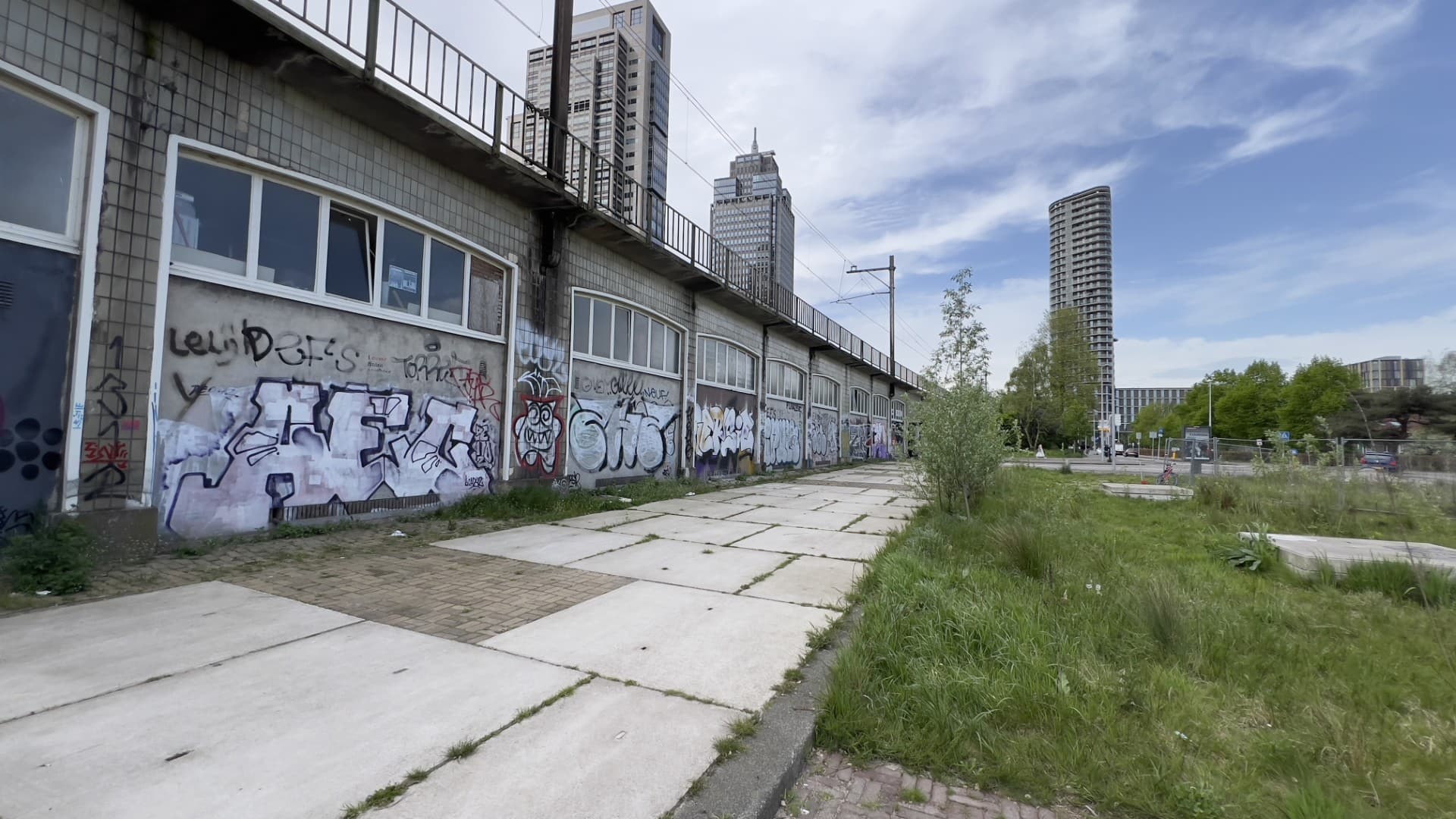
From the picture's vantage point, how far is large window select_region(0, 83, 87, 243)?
5.01 metres

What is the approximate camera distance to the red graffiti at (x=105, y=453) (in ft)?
17.5

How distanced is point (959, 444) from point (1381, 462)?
6311 millimetres

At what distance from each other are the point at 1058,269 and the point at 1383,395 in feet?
300

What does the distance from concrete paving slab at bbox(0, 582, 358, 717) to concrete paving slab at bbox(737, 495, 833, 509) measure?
327 inches

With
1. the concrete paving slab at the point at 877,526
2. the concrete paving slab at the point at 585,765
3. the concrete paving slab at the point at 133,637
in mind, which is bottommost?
the concrete paving slab at the point at 585,765

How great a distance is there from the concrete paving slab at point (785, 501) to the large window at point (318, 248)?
6.02 meters

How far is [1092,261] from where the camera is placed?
86875mm

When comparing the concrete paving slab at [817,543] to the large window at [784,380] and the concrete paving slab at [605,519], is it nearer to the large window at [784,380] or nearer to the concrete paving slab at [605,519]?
the concrete paving slab at [605,519]

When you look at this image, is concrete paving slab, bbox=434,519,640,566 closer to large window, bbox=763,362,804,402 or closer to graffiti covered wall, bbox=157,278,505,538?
graffiti covered wall, bbox=157,278,505,538

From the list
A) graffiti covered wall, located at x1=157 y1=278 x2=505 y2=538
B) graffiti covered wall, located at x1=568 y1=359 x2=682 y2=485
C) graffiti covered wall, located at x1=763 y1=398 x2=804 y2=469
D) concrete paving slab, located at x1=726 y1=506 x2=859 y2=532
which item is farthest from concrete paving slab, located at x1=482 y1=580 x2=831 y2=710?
graffiti covered wall, located at x1=763 y1=398 x2=804 y2=469

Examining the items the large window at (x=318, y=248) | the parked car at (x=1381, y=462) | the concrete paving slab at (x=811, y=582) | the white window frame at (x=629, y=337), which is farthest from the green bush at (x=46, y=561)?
the parked car at (x=1381, y=462)

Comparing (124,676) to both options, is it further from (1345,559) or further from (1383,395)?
(1383,395)

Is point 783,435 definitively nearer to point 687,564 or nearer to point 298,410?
point 687,564

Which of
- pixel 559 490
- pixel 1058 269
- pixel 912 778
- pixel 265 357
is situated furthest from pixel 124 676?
pixel 1058 269
